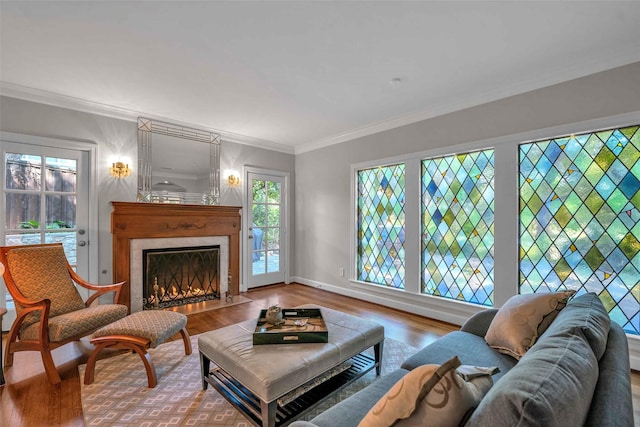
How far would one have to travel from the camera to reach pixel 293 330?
1928 mm

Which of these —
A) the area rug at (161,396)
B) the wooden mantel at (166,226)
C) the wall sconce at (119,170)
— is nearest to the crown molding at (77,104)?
the wall sconce at (119,170)

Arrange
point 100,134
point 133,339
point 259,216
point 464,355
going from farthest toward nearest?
point 259,216 < point 100,134 < point 133,339 < point 464,355

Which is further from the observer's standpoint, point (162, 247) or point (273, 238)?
point (273, 238)

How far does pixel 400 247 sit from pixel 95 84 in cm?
376

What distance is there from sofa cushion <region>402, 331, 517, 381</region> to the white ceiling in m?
2.06

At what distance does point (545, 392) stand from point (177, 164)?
4.27 meters

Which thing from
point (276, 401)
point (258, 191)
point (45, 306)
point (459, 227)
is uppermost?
point (258, 191)

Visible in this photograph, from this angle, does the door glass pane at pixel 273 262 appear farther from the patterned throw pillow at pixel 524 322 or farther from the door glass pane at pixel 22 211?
the patterned throw pillow at pixel 524 322

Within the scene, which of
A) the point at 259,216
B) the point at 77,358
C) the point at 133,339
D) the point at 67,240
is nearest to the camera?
the point at 133,339

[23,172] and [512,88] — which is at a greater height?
[512,88]

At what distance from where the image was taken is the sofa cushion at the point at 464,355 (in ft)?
5.14

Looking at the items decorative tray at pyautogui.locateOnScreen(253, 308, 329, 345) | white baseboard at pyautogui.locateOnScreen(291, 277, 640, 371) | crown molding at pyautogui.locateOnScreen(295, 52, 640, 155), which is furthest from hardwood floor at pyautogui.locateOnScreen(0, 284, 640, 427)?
crown molding at pyautogui.locateOnScreen(295, 52, 640, 155)

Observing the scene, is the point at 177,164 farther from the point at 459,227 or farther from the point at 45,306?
the point at 459,227

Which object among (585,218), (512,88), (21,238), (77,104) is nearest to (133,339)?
(21,238)
